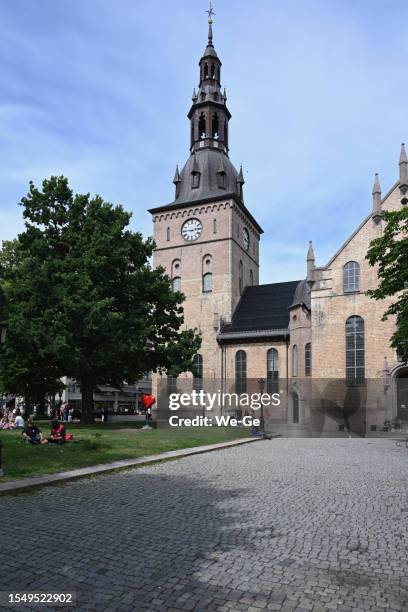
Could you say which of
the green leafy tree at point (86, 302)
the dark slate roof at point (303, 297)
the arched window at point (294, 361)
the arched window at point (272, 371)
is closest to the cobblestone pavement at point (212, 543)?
the green leafy tree at point (86, 302)

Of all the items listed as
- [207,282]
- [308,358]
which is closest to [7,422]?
[308,358]

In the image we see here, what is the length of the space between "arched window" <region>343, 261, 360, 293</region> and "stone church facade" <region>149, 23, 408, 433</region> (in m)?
0.07

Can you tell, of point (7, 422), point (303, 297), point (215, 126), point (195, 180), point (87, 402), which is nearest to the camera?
point (7, 422)

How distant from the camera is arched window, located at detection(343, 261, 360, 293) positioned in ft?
125

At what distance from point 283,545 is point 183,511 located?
2.26m

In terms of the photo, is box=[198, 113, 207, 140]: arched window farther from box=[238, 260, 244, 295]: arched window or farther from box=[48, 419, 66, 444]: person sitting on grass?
box=[48, 419, 66, 444]: person sitting on grass

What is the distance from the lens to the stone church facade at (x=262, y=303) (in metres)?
36.7

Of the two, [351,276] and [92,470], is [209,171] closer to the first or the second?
[351,276]

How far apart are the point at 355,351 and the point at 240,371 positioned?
1320 centimetres

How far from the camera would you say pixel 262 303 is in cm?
5153

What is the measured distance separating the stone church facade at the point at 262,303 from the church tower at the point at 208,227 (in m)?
0.11

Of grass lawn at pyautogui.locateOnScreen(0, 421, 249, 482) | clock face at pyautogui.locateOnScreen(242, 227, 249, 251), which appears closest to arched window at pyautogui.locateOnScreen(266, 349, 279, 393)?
clock face at pyautogui.locateOnScreen(242, 227, 249, 251)

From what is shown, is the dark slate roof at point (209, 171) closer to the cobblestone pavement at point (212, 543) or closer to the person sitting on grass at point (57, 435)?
the person sitting on grass at point (57, 435)

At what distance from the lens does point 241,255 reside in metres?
54.1
